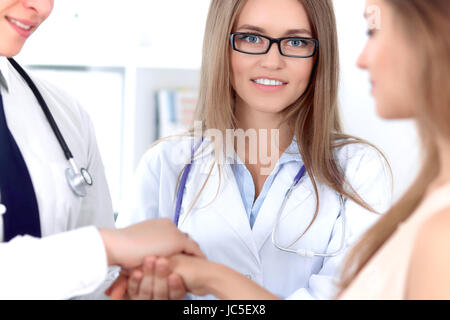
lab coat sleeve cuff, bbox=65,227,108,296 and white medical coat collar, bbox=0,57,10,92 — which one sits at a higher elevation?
white medical coat collar, bbox=0,57,10,92

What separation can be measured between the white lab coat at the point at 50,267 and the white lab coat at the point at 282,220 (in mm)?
450

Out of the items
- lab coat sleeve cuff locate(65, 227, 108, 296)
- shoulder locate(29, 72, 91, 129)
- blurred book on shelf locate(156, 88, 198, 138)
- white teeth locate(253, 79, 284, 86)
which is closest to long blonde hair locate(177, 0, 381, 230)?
white teeth locate(253, 79, 284, 86)

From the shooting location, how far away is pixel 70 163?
1292 mm

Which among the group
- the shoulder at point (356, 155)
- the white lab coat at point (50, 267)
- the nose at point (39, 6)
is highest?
the nose at point (39, 6)

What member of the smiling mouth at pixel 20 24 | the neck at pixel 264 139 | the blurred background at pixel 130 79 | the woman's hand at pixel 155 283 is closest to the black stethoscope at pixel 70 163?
the smiling mouth at pixel 20 24

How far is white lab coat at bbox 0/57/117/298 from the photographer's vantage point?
124cm

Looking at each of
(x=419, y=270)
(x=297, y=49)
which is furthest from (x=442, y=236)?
(x=297, y=49)

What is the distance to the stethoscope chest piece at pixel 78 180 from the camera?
1.28 m

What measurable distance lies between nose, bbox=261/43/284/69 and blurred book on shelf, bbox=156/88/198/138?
4.28ft

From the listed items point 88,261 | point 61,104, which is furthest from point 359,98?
point 88,261

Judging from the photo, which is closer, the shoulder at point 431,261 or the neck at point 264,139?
the shoulder at point 431,261

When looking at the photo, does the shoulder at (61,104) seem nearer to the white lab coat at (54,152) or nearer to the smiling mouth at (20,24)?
the white lab coat at (54,152)

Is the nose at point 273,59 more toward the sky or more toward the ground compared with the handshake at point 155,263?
more toward the sky

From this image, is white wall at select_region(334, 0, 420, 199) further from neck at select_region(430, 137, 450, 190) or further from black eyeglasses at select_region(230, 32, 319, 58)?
neck at select_region(430, 137, 450, 190)
